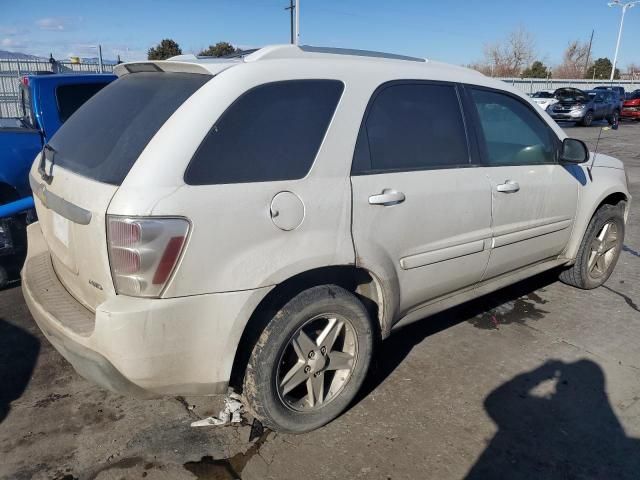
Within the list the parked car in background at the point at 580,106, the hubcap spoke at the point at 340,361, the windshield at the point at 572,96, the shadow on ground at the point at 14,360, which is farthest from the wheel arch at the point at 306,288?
the windshield at the point at 572,96

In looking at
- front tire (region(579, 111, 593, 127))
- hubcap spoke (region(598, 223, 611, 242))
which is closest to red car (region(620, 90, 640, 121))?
front tire (region(579, 111, 593, 127))

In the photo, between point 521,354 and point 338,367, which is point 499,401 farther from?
point 338,367

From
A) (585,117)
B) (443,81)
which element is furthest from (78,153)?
(585,117)

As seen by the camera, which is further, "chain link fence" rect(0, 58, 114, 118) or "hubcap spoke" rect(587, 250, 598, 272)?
"chain link fence" rect(0, 58, 114, 118)

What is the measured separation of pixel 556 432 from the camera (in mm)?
2779

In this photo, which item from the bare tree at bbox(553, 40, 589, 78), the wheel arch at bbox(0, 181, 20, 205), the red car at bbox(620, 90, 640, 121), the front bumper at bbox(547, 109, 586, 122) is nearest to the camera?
the wheel arch at bbox(0, 181, 20, 205)

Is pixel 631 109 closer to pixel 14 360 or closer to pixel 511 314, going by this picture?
pixel 511 314

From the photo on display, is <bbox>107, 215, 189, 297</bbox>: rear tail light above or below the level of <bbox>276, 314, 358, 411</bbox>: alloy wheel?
above

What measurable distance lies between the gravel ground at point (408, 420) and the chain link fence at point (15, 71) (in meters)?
14.8

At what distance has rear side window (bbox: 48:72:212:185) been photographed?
7.46ft

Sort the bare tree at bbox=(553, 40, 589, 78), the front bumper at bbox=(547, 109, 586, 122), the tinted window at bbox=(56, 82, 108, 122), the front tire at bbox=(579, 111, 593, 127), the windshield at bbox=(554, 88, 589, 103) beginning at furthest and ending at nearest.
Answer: the bare tree at bbox=(553, 40, 589, 78) < the windshield at bbox=(554, 88, 589, 103) < the front tire at bbox=(579, 111, 593, 127) < the front bumper at bbox=(547, 109, 586, 122) < the tinted window at bbox=(56, 82, 108, 122)

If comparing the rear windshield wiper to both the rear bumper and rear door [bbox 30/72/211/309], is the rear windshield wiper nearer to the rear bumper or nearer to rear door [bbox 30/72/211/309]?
rear door [bbox 30/72/211/309]

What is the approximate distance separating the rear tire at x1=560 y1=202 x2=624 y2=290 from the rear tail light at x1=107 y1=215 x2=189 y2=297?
365 centimetres

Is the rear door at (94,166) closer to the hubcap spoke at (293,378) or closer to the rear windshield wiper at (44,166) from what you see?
the rear windshield wiper at (44,166)
